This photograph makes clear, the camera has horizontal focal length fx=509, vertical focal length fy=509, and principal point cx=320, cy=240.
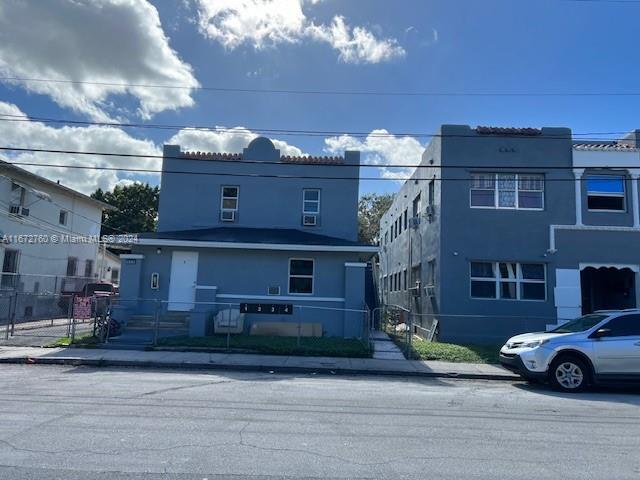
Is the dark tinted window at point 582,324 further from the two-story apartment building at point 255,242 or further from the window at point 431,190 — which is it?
the window at point 431,190

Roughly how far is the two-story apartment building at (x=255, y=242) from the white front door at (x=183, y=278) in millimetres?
35

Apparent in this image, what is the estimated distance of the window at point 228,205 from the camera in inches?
771

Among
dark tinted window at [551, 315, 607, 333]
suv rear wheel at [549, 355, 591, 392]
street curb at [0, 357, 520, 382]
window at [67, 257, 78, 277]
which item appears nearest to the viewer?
suv rear wheel at [549, 355, 591, 392]

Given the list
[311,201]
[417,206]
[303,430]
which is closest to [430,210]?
[417,206]

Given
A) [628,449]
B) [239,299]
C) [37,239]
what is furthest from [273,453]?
[37,239]

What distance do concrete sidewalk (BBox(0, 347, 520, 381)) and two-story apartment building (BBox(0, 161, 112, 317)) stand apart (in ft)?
25.8

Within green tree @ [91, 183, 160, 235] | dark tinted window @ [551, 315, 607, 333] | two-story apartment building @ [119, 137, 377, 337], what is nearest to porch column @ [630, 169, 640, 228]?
dark tinted window @ [551, 315, 607, 333]

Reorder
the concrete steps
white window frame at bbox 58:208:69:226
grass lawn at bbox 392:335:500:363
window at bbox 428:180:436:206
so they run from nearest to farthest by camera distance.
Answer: grass lawn at bbox 392:335:500:363 < the concrete steps < window at bbox 428:180:436:206 < white window frame at bbox 58:208:69:226

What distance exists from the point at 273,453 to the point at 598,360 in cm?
760

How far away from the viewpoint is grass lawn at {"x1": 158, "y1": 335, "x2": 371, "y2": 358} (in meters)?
13.8

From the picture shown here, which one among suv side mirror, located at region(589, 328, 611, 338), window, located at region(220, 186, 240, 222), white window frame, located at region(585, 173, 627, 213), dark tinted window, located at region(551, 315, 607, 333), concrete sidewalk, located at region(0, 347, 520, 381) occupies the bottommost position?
concrete sidewalk, located at region(0, 347, 520, 381)

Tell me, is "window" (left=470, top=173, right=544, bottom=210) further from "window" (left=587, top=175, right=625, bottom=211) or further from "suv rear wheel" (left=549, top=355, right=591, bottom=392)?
"suv rear wheel" (left=549, top=355, right=591, bottom=392)
